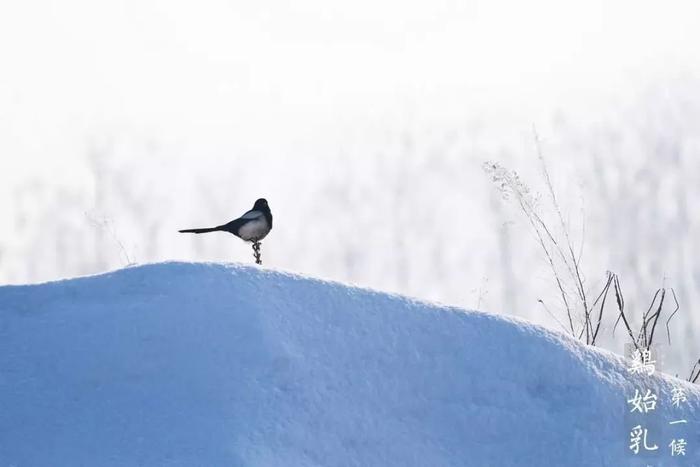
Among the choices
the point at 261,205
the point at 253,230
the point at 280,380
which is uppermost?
the point at 261,205

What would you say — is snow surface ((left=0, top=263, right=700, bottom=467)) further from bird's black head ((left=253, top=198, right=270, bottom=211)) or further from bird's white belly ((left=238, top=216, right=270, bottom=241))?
bird's black head ((left=253, top=198, right=270, bottom=211))

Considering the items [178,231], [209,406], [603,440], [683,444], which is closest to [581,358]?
[603,440]

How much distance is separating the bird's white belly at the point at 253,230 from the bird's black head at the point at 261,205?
0.16m

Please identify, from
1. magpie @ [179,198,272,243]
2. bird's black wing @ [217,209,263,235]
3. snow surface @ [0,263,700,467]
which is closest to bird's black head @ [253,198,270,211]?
magpie @ [179,198,272,243]

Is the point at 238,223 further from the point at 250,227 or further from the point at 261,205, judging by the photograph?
the point at 261,205

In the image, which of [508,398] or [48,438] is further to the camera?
[508,398]

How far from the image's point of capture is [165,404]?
3.46 m

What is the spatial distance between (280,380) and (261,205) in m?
2.53

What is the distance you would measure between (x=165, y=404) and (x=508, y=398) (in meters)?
1.62

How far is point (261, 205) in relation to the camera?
591 cm

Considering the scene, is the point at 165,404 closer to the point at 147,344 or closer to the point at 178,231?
the point at 147,344

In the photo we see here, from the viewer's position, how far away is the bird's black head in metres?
5.90

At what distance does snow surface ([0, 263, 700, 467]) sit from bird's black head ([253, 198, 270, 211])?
6.39 ft

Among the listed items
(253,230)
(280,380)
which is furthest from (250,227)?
(280,380)
